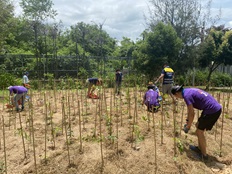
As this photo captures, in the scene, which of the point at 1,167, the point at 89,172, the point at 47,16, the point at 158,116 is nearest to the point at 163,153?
the point at 89,172

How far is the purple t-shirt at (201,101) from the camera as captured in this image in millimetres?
3281

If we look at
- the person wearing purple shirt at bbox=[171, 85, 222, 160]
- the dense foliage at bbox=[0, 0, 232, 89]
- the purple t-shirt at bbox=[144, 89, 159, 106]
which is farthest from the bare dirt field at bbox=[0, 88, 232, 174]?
the dense foliage at bbox=[0, 0, 232, 89]

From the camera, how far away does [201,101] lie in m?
3.32

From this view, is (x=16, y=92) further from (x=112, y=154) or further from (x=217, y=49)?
(x=217, y=49)

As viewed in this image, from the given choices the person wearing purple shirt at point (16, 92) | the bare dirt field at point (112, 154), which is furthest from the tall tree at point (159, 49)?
the bare dirt field at point (112, 154)

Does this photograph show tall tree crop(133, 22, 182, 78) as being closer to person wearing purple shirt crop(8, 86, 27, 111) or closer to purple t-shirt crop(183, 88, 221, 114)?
person wearing purple shirt crop(8, 86, 27, 111)

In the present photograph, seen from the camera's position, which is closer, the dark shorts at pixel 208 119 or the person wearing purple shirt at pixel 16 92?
the dark shorts at pixel 208 119

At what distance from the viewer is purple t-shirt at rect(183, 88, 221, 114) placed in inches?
129

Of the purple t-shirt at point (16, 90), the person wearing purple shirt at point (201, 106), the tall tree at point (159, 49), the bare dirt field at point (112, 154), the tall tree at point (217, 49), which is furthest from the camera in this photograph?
the tall tree at point (217, 49)

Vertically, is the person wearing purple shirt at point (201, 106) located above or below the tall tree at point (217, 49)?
below

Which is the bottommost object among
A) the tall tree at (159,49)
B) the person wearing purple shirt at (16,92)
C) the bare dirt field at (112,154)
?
the bare dirt field at (112,154)

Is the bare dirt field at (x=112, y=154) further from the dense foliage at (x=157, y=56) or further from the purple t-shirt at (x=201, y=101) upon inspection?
the dense foliage at (x=157, y=56)

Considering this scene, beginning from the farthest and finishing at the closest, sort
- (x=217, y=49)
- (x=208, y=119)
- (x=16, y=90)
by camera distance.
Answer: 1. (x=217, y=49)
2. (x=16, y=90)
3. (x=208, y=119)

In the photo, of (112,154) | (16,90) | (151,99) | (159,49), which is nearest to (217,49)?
(159,49)
